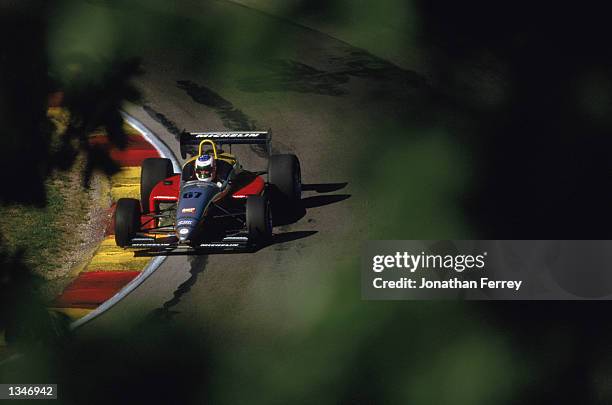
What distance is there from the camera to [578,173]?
20.3 metres

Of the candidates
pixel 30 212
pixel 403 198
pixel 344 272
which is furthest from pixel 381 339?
pixel 30 212

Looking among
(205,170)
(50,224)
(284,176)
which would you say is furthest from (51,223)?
(284,176)

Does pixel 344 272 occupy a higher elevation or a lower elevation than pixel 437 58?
lower

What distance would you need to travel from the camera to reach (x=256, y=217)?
16.5m

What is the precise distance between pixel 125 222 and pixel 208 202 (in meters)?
1.14

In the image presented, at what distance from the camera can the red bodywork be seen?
1742cm

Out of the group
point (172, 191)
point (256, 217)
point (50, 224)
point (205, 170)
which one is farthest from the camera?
point (50, 224)

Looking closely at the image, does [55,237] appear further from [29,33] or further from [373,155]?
[29,33]

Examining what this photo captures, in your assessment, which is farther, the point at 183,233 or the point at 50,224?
the point at 50,224

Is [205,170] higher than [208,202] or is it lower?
higher

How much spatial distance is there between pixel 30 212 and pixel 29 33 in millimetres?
8021

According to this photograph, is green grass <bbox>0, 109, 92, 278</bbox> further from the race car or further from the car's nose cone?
the car's nose cone

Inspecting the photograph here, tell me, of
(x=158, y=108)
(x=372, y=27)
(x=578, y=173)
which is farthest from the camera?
(x=372, y=27)

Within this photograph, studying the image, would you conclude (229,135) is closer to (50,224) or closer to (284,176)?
(284,176)
